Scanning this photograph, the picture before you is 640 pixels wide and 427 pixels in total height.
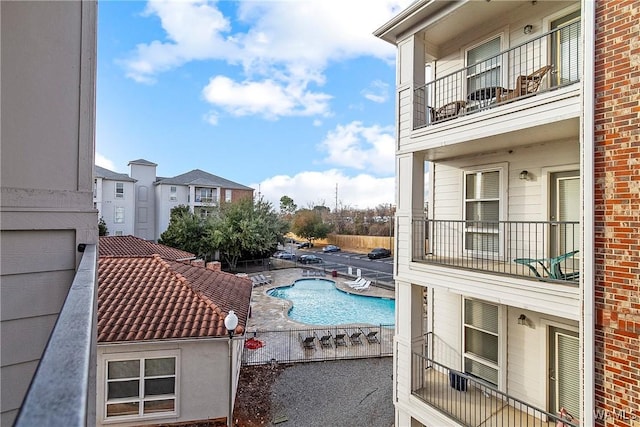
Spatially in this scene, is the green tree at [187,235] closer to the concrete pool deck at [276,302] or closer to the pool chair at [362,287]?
the concrete pool deck at [276,302]

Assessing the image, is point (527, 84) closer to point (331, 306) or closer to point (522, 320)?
point (522, 320)

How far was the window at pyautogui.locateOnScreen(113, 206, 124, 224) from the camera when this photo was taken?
37.6m

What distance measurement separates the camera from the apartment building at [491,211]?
551 centimetres

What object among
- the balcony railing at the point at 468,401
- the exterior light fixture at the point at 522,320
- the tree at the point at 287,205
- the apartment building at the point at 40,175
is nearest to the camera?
the apartment building at the point at 40,175

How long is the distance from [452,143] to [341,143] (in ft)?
98.2

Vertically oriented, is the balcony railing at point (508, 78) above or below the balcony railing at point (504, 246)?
above

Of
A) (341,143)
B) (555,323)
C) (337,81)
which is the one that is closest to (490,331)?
(555,323)

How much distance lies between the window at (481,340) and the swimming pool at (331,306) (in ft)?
30.6

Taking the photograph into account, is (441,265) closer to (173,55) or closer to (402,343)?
(402,343)

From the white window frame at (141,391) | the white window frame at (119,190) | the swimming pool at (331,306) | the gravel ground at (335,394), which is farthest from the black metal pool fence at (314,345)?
the white window frame at (119,190)

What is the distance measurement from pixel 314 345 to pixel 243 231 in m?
16.1

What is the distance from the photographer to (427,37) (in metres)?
7.42

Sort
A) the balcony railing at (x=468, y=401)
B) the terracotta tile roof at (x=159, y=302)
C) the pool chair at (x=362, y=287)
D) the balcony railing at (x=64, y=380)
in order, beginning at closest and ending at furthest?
the balcony railing at (x=64, y=380) < the balcony railing at (x=468, y=401) < the terracotta tile roof at (x=159, y=302) < the pool chair at (x=362, y=287)

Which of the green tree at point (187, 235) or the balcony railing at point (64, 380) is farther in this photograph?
the green tree at point (187, 235)
